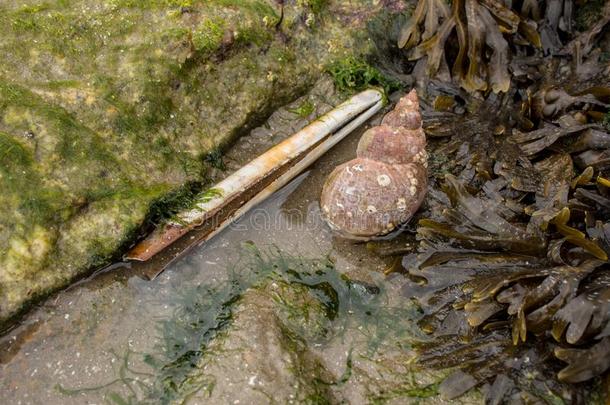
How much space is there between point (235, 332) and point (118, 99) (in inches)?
70.4

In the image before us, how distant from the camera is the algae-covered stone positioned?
129 inches

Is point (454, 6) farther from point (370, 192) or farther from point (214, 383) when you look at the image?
point (214, 383)

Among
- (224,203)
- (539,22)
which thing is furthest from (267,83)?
(539,22)

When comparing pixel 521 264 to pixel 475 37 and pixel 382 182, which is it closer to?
pixel 382 182

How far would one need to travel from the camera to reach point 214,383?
9.48ft

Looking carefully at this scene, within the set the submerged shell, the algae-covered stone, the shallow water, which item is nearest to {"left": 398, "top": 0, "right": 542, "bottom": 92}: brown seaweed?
the algae-covered stone

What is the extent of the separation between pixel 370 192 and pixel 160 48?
182 centimetres

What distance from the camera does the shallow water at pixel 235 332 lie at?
2922 mm

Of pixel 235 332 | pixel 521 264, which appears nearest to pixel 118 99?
pixel 235 332

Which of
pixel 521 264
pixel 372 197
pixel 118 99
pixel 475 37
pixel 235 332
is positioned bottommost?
pixel 521 264

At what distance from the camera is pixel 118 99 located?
377cm

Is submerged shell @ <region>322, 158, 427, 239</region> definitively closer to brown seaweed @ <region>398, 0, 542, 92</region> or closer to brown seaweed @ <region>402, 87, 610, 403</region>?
brown seaweed @ <region>402, 87, 610, 403</region>

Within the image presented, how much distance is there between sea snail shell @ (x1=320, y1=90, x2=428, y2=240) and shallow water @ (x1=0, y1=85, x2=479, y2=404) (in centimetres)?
20

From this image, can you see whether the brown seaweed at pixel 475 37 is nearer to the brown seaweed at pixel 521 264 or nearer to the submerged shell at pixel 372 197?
the brown seaweed at pixel 521 264
